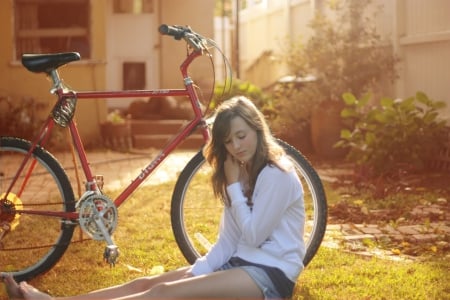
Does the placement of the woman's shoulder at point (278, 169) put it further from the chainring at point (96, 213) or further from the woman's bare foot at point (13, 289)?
the chainring at point (96, 213)

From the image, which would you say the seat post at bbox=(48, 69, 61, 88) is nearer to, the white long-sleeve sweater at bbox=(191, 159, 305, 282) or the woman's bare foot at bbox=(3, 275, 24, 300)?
the woman's bare foot at bbox=(3, 275, 24, 300)

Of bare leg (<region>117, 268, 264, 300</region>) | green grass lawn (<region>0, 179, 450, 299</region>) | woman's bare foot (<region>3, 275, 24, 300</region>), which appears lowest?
green grass lawn (<region>0, 179, 450, 299</region>)

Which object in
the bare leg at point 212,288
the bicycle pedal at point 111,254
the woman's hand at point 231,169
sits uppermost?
the woman's hand at point 231,169

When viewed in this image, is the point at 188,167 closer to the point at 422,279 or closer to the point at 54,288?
the point at 54,288

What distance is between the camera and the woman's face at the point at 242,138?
11.5 feet

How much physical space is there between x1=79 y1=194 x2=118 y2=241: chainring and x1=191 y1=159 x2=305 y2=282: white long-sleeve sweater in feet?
3.67

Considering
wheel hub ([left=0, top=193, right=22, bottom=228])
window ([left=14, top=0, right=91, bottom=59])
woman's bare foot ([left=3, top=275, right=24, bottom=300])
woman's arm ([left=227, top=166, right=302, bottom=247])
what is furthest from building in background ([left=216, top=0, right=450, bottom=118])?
woman's bare foot ([left=3, top=275, right=24, bottom=300])

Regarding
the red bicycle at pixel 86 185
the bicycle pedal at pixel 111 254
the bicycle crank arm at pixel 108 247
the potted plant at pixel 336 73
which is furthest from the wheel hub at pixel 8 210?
the potted plant at pixel 336 73

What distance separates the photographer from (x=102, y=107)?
1252 centimetres

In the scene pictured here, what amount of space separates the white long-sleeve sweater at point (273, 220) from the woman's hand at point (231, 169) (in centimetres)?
8

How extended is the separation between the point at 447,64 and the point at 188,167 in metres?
5.22

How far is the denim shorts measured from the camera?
3379 mm

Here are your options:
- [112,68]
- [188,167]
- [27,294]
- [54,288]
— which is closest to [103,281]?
[54,288]

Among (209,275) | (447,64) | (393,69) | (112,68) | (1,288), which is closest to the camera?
(209,275)
